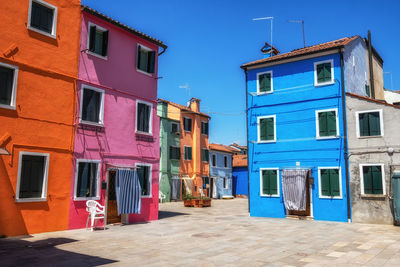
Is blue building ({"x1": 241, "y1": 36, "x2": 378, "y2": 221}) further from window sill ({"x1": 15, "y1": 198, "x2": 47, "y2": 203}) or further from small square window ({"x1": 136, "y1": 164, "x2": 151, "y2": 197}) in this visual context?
window sill ({"x1": 15, "y1": 198, "x2": 47, "y2": 203})

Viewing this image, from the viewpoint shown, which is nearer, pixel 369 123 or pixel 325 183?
pixel 369 123

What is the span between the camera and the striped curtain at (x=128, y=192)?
1462 cm

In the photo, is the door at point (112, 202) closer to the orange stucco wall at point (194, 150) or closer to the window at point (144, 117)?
the window at point (144, 117)

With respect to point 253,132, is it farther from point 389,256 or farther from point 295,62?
point 389,256

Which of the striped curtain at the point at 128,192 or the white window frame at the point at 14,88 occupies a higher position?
the white window frame at the point at 14,88

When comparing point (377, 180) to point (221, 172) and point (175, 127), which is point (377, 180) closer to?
point (175, 127)

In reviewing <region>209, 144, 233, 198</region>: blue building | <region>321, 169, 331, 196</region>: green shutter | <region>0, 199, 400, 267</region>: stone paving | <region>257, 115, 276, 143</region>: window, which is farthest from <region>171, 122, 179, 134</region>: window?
<region>0, 199, 400, 267</region>: stone paving

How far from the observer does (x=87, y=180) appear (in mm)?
13789

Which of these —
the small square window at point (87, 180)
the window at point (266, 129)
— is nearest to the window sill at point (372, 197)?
the window at point (266, 129)

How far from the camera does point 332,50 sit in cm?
1816

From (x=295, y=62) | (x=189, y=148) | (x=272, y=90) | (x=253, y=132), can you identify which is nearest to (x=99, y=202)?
(x=253, y=132)

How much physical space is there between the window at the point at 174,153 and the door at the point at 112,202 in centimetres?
1899

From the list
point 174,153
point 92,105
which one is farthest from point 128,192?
point 174,153

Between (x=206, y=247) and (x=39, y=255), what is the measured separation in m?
4.59
